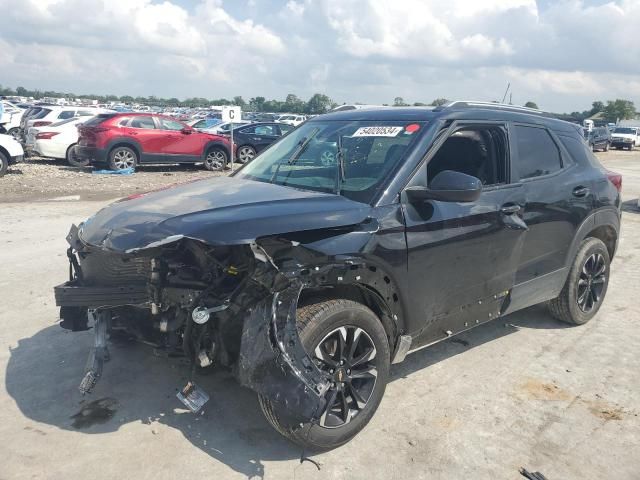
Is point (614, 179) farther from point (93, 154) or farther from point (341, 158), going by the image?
point (93, 154)

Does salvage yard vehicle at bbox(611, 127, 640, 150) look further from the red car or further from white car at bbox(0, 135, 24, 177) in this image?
white car at bbox(0, 135, 24, 177)

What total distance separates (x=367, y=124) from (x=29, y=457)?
3041 millimetres

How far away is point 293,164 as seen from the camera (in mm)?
4203

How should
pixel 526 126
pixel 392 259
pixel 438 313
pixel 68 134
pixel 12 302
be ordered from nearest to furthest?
pixel 392 259 → pixel 438 313 → pixel 526 126 → pixel 12 302 → pixel 68 134

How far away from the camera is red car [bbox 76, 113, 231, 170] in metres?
15.9

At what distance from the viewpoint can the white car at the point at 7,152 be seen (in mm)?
14609

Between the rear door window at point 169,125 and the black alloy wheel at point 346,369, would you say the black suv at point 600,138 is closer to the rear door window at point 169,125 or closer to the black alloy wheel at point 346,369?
the rear door window at point 169,125

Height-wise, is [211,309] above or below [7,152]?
above

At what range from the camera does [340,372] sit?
3199mm

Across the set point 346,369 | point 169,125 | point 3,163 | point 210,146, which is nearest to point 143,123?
point 169,125

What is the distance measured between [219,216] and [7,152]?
1409 cm

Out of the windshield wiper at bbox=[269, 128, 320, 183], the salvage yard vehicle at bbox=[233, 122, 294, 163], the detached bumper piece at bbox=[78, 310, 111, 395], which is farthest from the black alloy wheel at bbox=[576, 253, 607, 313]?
the salvage yard vehicle at bbox=[233, 122, 294, 163]

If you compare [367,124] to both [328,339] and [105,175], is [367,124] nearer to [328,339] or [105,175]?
[328,339]

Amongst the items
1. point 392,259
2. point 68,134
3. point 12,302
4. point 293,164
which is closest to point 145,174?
point 68,134
